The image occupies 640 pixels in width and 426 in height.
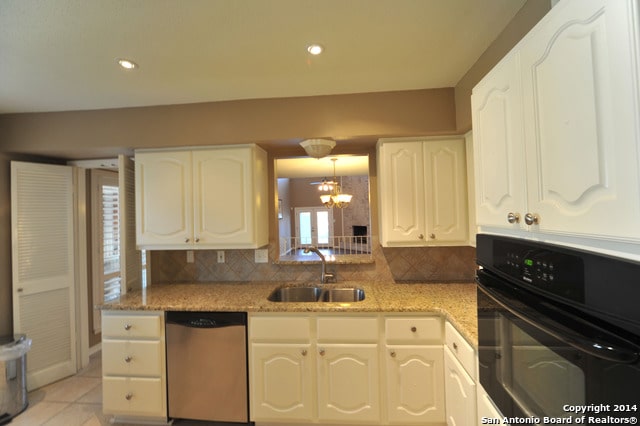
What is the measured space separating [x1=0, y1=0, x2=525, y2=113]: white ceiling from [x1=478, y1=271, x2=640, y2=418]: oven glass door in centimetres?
118

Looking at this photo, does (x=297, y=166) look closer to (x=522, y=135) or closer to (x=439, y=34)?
(x=439, y=34)

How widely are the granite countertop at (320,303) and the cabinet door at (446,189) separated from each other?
0.42 m

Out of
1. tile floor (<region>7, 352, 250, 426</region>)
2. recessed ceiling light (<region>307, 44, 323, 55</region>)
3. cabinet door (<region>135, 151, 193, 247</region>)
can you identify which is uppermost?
recessed ceiling light (<region>307, 44, 323, 55</region>)

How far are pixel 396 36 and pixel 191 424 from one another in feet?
8.87

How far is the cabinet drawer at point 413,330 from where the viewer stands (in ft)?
5.79

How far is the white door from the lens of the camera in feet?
29.0

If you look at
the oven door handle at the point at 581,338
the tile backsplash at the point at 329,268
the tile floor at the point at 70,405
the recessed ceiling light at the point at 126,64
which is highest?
the recessed ceiling light at the point at 126,64

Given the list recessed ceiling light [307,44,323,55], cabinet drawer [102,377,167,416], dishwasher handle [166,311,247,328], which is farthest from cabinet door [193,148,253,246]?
cabinet drawer [102,377,167,416]

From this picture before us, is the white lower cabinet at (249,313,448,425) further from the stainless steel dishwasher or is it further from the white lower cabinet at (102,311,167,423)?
the white lower cabinet at (102,311,167,423)

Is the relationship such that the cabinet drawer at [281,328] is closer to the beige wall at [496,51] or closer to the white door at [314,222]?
the beige wall at [496,51]

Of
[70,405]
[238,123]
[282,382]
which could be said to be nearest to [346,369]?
[282,382]

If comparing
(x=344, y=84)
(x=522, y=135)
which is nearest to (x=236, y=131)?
(x=344, y=84)

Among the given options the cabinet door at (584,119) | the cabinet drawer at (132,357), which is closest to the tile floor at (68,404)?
the cabinet drawer at (132,357)

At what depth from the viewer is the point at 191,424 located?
1968 mm
